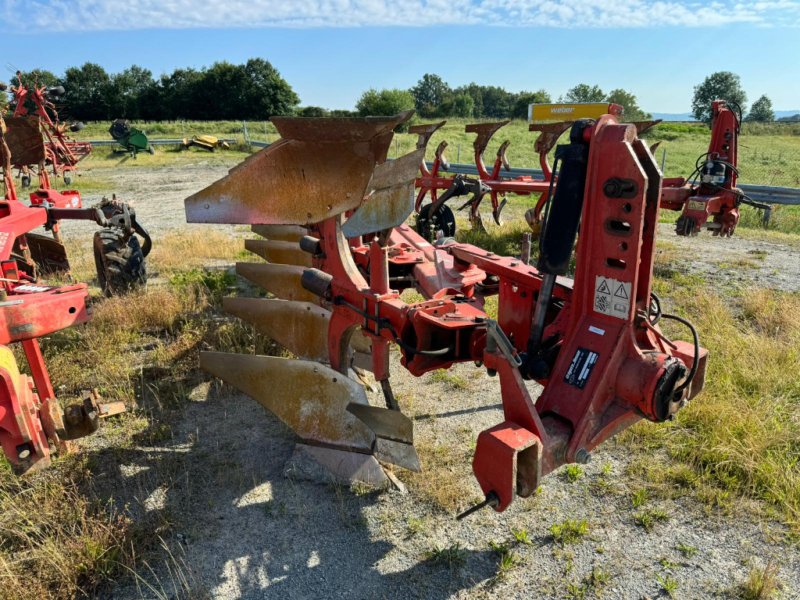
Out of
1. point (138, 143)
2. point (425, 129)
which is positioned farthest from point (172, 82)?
point (425, 129)

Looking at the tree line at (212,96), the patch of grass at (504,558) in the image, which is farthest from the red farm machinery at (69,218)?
the tree line at (212,96)

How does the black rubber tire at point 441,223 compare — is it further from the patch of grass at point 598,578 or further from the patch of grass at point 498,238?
the patch of grass at point 598,578

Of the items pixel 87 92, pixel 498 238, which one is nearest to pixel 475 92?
pixel 87 92

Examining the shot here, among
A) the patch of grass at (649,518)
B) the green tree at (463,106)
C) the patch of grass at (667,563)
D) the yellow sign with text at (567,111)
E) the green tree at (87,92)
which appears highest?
the green tree at (87,92)

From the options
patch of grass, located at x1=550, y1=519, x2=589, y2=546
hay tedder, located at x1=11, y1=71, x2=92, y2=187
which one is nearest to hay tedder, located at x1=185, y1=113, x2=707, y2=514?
patch of grass, located at x1=550, y1=519, x2=589, y2=546

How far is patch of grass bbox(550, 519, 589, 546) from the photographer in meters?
2.51

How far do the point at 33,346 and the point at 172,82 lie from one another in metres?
59.1

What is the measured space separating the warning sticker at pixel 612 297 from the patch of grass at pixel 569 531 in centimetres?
110

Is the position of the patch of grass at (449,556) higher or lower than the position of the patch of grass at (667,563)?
higher

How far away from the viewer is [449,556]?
2.42m

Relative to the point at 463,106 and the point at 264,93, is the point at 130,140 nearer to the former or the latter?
the point at 264,93

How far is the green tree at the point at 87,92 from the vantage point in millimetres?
51656

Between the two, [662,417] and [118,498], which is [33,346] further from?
[662,417]

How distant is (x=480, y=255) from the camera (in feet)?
10.4
